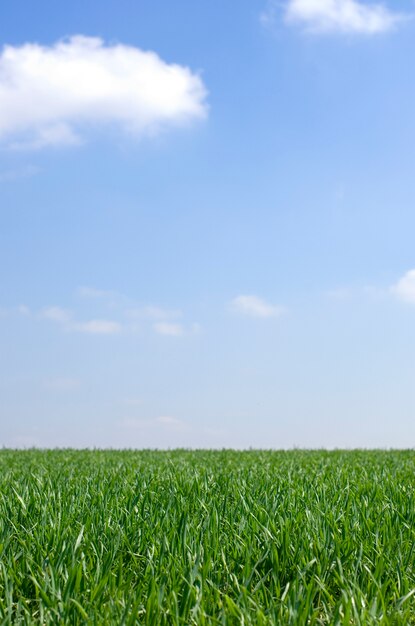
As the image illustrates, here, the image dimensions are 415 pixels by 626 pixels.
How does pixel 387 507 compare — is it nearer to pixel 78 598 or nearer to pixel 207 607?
pixel 207 607

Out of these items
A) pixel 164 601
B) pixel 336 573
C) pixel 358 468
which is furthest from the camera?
pixel 358 468

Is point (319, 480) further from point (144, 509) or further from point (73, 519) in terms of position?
point (73, 519)

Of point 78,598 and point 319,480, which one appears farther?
point 319,480

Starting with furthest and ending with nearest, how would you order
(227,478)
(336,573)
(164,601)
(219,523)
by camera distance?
(227,478)
(219,523)
(336,573)
(164,601)

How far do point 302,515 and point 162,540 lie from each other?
118cm

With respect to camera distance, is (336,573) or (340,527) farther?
(340,527)

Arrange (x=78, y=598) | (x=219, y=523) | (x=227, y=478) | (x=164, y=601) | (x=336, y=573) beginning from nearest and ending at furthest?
(x=78, y=598), (x=164, y=601), (x=336, y=573), (x=219, y=523), (x=227, y=478)

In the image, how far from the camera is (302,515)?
4922mm

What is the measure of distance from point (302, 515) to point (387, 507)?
0.94 metres

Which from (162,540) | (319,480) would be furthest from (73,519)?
(319,480)

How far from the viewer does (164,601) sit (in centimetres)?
325

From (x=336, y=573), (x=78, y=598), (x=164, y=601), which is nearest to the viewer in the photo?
(x=78, y=598)

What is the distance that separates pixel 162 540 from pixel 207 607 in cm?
98

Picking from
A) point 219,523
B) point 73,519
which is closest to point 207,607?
point 219,523
